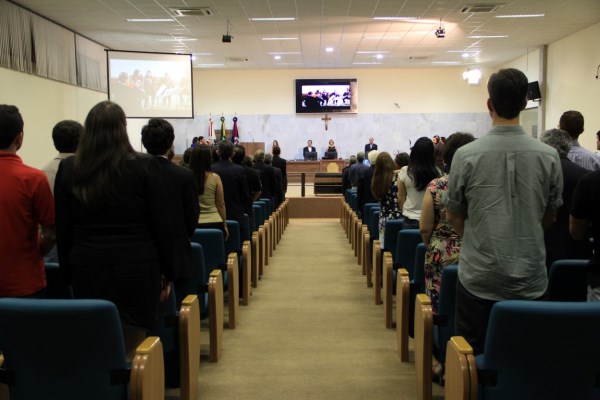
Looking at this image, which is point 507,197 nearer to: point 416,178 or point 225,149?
point 416,178

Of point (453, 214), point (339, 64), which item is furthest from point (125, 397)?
point (339, 64)

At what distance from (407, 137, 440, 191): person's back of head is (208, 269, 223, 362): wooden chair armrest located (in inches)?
64.7

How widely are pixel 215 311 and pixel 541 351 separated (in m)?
2.14

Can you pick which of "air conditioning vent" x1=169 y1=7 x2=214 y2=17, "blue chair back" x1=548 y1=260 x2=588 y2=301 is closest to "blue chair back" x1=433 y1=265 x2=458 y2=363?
"blue chair back" x1=548 y1=260 x2=588 y2=301

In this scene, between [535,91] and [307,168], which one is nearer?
[535,91]

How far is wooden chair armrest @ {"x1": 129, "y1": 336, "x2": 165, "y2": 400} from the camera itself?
1969mm

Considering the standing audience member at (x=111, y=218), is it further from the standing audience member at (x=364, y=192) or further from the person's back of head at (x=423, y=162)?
the standing audience member at (x=364, y=192)

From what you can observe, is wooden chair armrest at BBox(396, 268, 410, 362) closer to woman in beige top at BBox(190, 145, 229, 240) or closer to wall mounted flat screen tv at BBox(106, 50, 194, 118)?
woman in beige top at BBox(190, 145, 229, 240)

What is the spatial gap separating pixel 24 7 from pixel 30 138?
246 cm

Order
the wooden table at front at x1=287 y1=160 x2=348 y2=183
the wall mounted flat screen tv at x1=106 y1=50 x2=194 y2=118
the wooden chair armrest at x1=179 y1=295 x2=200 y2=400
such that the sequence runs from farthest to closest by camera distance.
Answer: the wooden table at front at x1=287 y1=160 x2=348 y2=183 < the wall mounted flat screen tv at x1=106 y1=50 x2=194 y2=118 < the wooden chair armrest at x1=179 y1=295 x2=200 y2=400

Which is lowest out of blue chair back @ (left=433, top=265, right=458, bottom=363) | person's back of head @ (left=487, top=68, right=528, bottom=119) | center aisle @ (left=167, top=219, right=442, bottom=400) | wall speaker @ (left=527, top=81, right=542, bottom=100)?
center aisle @ (left=167, top=219, right=442, bottom=400)

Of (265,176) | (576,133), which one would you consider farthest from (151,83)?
(576,133)

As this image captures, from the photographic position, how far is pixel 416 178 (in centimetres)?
421

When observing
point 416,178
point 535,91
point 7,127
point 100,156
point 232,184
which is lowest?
point 232,184
